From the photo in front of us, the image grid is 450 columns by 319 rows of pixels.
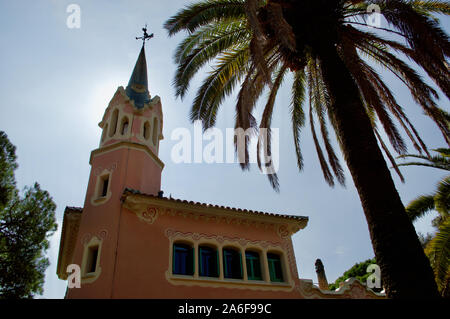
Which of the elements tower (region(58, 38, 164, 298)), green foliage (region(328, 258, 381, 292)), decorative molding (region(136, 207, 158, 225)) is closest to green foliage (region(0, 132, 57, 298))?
tower (region(58, 38, 164, 298))

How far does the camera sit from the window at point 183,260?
Result: 12.1m

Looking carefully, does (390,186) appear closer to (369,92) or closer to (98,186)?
(369,92)

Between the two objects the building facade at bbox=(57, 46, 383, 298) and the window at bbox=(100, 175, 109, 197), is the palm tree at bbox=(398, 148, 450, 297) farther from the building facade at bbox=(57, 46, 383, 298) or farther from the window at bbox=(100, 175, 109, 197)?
the window at bbox=(100, 175, 109, 197)

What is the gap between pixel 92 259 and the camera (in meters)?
12.0

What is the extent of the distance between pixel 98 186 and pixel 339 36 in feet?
36.1

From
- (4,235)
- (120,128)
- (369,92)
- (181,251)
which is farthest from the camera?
(4,235)

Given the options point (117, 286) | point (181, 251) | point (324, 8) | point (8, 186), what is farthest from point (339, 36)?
point (8, 186)

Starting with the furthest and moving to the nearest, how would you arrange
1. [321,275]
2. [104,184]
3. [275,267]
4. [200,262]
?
[321,275], [104,184], [275,267], [200,262]

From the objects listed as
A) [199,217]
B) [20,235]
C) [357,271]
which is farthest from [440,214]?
[357,271]

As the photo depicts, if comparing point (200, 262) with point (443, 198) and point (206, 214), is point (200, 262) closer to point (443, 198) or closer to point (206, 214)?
point (206, 214)

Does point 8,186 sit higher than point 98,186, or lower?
higher

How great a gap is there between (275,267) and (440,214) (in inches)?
272

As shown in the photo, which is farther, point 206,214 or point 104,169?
point 104,169

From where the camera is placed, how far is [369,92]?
9953 mm
